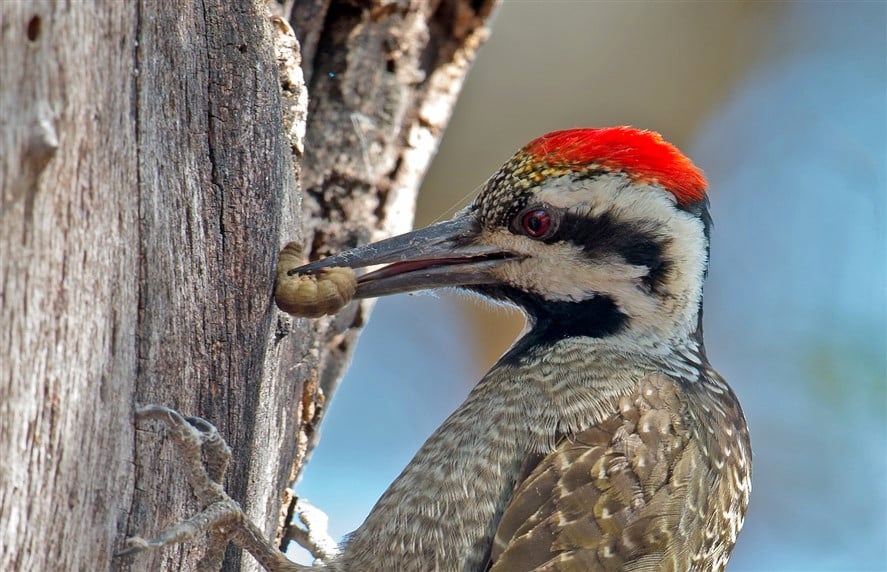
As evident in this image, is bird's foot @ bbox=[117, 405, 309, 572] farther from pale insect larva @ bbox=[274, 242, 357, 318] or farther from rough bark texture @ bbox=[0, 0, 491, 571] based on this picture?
pale insect larva @ bbox=[274, 242, 357, 318]

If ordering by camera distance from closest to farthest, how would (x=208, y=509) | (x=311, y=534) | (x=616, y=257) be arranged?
(x=208, y=509) < (x=616, y=257) < (x=311, y=534)

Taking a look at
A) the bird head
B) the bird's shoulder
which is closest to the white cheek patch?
the bird head

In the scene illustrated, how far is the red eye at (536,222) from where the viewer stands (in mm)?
3416

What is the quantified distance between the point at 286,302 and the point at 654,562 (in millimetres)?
1249

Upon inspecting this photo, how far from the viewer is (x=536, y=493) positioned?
118 inches

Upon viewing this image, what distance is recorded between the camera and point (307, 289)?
282 cm

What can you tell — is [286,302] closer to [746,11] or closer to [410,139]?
[410,139]

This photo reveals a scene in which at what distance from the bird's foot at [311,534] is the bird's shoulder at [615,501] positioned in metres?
0.95

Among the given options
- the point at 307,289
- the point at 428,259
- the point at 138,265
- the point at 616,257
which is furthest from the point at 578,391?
the point at 138,265

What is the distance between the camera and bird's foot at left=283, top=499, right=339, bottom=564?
3707mm

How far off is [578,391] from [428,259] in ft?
2.02

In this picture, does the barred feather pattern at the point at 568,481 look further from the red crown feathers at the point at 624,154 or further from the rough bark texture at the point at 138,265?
the red crown feathers at the point at 624,154

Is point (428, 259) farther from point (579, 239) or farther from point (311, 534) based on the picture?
point (311, 534)

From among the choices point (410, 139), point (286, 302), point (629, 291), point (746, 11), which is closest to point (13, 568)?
point (286, 302)
